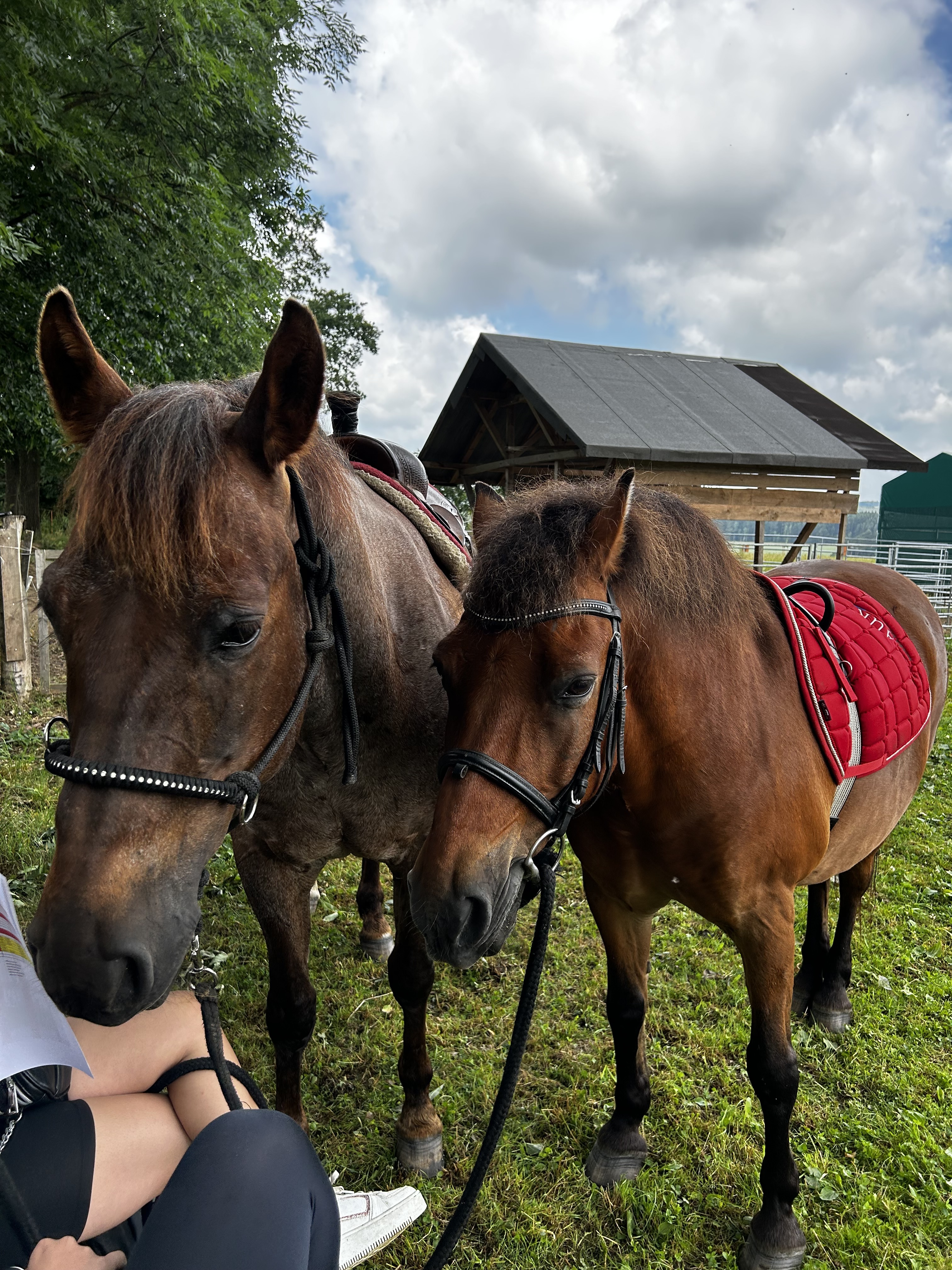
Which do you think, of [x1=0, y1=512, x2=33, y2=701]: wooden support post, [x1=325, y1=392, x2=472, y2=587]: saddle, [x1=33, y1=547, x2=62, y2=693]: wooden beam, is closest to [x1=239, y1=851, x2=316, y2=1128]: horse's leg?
[x1=325, y1=392, x2=472, y2=587]: saddle

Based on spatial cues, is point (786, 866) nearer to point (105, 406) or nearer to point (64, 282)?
point (105, 406)

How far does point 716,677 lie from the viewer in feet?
6.51

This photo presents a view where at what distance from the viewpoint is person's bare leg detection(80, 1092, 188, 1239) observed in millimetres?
1431

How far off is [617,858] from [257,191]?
13556mm

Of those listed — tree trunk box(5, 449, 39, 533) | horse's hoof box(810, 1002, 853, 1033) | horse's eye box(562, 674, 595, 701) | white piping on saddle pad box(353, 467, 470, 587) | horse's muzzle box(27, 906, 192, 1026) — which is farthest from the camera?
tree trunk box(5, 449, 39, 533)

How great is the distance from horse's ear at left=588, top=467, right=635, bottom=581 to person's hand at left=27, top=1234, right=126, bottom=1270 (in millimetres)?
1678

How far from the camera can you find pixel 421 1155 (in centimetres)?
250

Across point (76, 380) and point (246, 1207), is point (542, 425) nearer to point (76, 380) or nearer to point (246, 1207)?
point (76, 380)

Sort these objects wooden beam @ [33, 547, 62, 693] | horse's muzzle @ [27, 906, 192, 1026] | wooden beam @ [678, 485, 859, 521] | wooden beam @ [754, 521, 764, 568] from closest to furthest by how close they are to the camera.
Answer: horse's muzzle @ [27, 906, 192, 1026]
wooden beam @ [33, 547, 62, 693]
wooden beam @ [678, 485, 859, 521]
wooden beam @ [754, 521, 764, 568]

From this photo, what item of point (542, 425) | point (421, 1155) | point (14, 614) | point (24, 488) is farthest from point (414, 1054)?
point (24, 488)

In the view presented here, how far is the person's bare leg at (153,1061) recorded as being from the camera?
1614 millimetres

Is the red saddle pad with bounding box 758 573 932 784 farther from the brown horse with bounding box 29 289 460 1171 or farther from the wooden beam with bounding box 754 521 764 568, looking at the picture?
the wooden beam with bounding box 754 521 764 568

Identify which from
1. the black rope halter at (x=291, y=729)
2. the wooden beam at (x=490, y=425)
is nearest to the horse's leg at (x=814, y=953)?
the black rope halter at (x=291, y=729)

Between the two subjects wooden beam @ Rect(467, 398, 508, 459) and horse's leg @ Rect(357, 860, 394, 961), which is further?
wooden beam @ Rect(467, 398, 508, 459)
